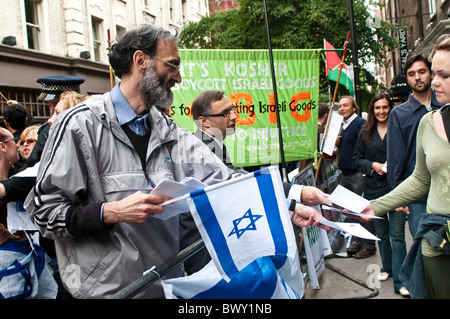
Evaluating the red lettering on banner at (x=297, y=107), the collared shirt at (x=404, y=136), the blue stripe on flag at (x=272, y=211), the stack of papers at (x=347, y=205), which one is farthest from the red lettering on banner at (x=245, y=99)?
the blue stripe on flag at (x=272, y=211)

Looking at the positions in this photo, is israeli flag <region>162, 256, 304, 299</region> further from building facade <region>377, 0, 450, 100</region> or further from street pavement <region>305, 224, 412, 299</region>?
building facade <region>377, 0, 450, 100</region>

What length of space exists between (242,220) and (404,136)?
2646 millimetres

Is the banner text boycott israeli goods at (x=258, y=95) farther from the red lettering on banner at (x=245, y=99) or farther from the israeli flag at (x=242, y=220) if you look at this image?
the israeli flag at (x=242, y=220)

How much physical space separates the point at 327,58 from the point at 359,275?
11.5ft

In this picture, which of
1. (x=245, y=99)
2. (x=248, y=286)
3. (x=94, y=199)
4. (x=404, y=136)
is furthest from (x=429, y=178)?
(x=245, y=99)

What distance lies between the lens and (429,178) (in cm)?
262

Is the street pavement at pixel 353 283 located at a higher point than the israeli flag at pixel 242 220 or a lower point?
lower

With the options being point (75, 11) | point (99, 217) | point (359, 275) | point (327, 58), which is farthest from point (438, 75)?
point (75, 11)

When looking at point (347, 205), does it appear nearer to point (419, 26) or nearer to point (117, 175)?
point (117, 175)

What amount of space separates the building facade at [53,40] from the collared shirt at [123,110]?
1067 cm

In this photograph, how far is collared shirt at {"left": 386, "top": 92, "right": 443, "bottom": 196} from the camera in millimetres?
3795

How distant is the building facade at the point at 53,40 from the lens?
45.5 feet

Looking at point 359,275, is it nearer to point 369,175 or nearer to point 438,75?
point 369,175

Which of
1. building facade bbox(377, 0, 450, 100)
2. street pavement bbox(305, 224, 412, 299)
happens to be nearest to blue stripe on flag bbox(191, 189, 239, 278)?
street pavement bbox(305, 224, 412, 299)
